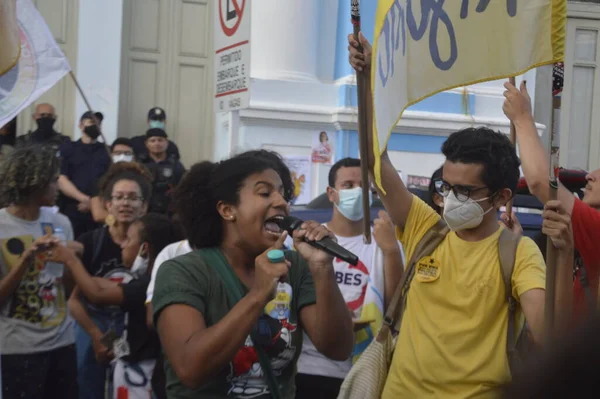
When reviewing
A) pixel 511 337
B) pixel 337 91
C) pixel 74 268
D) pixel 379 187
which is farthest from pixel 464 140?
pixel 337 91

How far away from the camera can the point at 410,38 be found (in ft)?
10.6

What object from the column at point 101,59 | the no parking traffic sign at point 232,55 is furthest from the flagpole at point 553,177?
the column at point 101,59

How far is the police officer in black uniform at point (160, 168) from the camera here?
7.54 m

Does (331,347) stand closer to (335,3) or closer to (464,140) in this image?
(464,140)

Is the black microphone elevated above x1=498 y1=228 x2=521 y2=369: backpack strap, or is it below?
above

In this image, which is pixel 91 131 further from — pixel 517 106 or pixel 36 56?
pixel 517 106

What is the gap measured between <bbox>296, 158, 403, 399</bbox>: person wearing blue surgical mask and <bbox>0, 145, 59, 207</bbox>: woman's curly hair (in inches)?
60.8

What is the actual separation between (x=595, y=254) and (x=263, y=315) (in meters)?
1.22

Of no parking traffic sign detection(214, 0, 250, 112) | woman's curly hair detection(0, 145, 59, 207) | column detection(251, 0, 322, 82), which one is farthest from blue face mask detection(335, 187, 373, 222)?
column detection(251, 0, 322, 82)

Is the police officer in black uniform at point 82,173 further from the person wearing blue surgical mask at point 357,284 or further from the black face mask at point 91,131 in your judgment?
the person wearing blue surgical mask at point 357,284

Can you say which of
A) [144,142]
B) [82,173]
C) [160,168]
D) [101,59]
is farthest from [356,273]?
[101,59]

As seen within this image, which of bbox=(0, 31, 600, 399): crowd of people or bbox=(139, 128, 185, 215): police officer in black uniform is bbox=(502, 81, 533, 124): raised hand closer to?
bbox=(0, 31, 600, 399): crowd of people

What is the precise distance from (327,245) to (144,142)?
6258 mm

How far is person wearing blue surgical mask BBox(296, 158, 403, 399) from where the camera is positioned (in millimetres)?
4543
